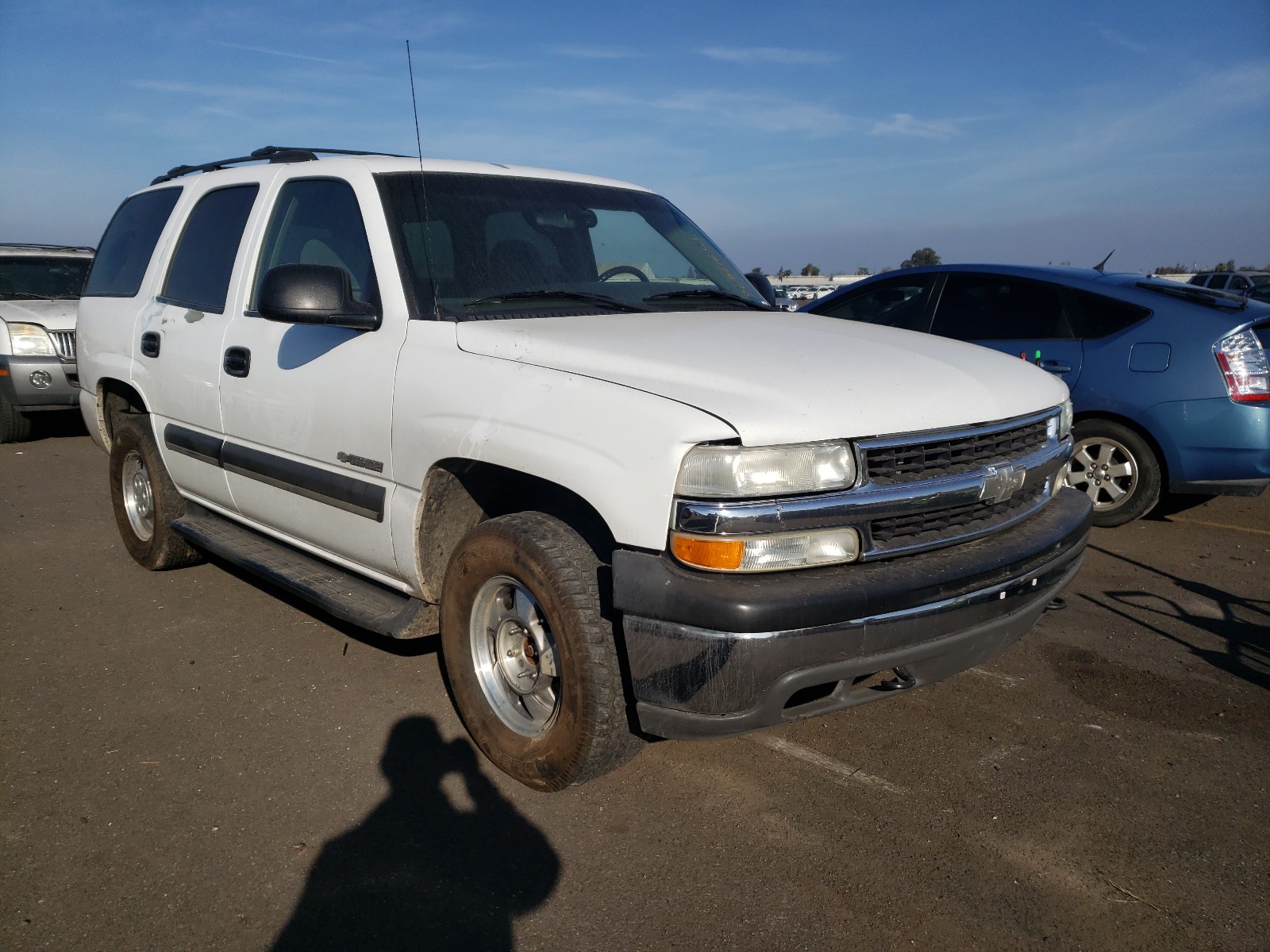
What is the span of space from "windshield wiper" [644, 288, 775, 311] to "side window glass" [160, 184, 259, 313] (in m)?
1.92

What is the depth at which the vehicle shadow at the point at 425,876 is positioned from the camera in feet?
7.74

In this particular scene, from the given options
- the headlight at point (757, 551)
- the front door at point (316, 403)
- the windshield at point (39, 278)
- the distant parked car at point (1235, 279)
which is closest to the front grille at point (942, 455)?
the headlight at point (757, 551)

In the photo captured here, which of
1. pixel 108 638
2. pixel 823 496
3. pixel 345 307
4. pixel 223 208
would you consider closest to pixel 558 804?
pixel 823 496

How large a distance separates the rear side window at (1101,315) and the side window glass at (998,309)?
4.1 inches

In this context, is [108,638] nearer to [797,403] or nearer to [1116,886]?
[797,403]

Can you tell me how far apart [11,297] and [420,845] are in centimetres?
942

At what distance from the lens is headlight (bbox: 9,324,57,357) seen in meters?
8.98

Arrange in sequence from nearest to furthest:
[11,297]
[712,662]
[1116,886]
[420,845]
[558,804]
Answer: [712,662]
[1116,886]
[420,845]
[558,804]
[11,297]

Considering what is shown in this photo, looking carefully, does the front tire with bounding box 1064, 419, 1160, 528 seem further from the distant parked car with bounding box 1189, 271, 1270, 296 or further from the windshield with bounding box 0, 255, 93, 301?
the distant parked car with bounding box 1189, 271, 1270, 296

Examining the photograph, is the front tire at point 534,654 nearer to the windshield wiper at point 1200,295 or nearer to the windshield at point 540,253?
the windshield at point 540,253

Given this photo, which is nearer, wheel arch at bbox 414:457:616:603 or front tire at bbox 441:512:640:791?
front tire at bbox 441:512:640:791

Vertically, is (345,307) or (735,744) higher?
(345,307)

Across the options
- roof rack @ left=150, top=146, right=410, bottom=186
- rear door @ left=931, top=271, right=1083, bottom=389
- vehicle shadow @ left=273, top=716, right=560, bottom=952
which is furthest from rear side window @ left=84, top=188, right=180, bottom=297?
rear door @ left=931, top=271, right=1083, bottom=389

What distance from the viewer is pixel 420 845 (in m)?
2.73
